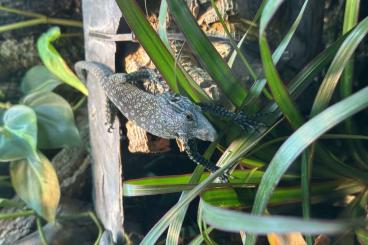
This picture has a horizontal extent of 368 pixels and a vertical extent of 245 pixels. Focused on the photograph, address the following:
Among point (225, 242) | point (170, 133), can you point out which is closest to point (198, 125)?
point (170, 133)

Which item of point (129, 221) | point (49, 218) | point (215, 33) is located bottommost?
point (49, 218)

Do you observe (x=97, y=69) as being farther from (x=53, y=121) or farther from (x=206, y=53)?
(x=206, y=53)

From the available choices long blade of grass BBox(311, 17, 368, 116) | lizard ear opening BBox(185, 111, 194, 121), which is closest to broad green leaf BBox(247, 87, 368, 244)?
long blade of grass BBox(311, 17, 368, 116)

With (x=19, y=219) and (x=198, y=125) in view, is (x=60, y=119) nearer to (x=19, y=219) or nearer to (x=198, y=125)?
(x=19, y=219)

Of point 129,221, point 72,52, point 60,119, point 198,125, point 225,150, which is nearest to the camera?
point 225,150

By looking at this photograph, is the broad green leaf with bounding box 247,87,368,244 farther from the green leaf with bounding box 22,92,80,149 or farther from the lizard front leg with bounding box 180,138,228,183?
the green leaf with bounding box 22,92,80,149

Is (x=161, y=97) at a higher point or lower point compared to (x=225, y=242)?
higher
